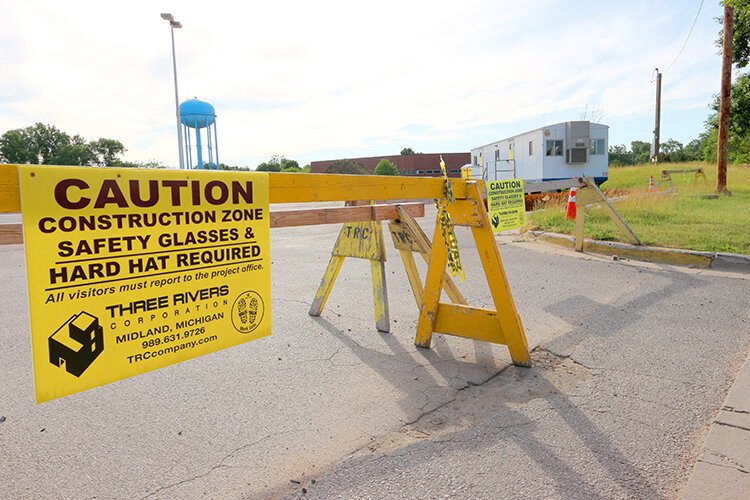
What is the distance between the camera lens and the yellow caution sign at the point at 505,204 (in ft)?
17.8

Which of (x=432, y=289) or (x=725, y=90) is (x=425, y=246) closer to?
(x=432, y=289)

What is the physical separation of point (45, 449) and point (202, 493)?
40.6 inches

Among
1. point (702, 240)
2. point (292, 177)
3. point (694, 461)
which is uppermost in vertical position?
point (292, 177)

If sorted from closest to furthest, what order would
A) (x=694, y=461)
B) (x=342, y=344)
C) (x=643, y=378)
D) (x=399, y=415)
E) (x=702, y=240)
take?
(x=694, y=461) < (x=399, y=415) < (x=643, y=378) < (x=342, y=344) < (x=702, y=240)

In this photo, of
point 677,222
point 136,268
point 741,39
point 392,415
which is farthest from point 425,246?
point 741,39

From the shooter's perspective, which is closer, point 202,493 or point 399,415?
point 202,493

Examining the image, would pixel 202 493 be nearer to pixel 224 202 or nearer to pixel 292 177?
pixel 224 202

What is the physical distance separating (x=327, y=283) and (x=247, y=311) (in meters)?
2.62

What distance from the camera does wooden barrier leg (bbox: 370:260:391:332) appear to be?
4.71 m

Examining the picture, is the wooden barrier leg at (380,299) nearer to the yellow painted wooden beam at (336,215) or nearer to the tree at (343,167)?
the yellow painted wooden beam at (336,215)

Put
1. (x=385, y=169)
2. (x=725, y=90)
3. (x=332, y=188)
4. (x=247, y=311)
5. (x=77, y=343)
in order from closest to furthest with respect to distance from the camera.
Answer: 1. (x=77, y=343)
2. (x=247, y=311)
3. (x=332, y=188)
4. (x=725, y=90)
5. (x=385, y=169)

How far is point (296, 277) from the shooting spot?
23.5ft

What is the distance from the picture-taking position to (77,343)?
197cm

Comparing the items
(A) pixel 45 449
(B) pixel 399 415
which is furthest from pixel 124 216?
(B) pixel 399 415
